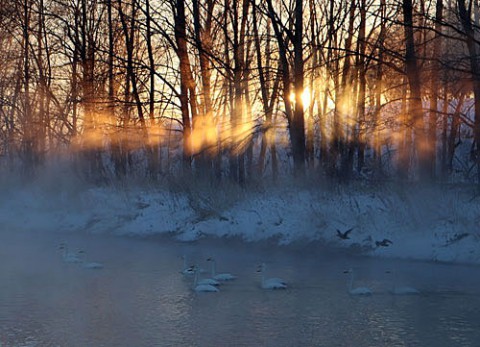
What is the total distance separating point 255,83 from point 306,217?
5.87 meters

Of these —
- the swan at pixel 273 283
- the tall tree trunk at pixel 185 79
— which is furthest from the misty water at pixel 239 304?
the tall tree trunk at pixel 185 79

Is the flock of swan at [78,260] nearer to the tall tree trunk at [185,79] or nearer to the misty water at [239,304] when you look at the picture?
the misty water at [239,304]

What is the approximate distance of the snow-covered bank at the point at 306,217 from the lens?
17234 mm

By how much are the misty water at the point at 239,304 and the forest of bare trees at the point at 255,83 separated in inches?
223

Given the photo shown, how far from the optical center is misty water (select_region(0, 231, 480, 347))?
10.5 m

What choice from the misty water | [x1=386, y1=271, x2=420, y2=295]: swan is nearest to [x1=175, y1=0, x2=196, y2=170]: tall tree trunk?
the misty water

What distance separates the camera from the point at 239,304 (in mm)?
12727

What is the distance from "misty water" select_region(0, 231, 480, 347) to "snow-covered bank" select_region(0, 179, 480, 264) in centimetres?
70

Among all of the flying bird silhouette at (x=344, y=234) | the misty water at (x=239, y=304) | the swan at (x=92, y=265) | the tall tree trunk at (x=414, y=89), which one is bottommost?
the misty water at (x=239, y=304)

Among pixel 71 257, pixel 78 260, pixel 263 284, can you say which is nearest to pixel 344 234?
pixel 263 284

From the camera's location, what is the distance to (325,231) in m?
19.1

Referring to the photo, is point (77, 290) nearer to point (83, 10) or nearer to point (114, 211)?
point (114, 211)

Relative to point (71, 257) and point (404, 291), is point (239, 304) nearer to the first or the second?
point (404, 291)

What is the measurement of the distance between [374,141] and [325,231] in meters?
21.5
